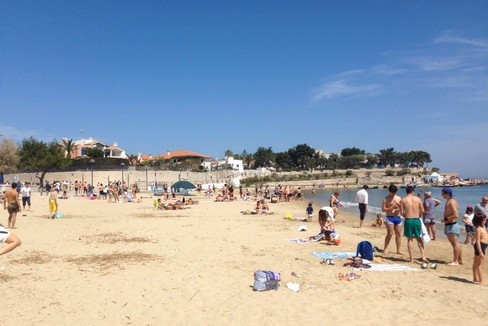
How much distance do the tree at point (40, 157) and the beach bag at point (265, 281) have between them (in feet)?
170

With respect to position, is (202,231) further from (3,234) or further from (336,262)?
(3,234)

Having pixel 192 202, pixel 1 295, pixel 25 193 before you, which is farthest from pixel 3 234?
pixel 192 202

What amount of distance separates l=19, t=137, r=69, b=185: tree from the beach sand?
46082 millimetres

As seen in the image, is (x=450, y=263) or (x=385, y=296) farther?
(x=450, y=263)

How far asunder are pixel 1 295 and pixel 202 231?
7753mm

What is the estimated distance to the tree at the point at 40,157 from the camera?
53188 millimetres

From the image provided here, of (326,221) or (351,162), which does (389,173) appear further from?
(326,221)

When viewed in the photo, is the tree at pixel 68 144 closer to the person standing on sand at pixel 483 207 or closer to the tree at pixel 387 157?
the person standing on sand at pixel 483 207

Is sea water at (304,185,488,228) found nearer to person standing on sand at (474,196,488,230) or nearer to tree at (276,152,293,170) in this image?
person standing on sand at (474,196,488,230)

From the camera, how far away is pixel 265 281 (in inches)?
266

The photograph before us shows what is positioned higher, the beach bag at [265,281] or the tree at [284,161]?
the tree at [284,161]

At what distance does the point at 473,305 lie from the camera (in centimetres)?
606

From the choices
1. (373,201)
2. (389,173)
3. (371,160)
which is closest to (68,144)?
(373,201)

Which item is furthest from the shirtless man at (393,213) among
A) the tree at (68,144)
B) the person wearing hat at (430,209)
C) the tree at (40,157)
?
the tree at (68,144)
